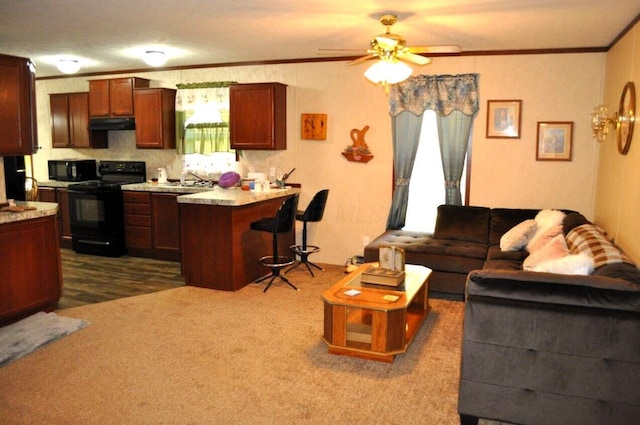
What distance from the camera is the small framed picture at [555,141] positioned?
5395 millimetres

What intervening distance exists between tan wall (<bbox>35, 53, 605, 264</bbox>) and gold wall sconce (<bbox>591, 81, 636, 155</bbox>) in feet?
2.46

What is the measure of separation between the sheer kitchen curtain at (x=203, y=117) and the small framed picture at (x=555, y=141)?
3.78m

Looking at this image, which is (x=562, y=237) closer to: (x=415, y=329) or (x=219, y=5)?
(x=415, y=329)

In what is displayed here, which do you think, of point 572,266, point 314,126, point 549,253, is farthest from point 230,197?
point 572,266

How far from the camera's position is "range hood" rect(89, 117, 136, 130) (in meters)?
7.00

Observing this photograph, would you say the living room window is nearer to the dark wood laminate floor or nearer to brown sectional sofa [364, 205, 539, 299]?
brown sectional sofa [364, 205, 539, 299]

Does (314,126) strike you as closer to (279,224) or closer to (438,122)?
(438,122)

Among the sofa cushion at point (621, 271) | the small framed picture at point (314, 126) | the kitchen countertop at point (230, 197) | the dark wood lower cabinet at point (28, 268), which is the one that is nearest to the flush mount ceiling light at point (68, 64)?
the kitchen countertop at point (230, 197)

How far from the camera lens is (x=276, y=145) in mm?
6281

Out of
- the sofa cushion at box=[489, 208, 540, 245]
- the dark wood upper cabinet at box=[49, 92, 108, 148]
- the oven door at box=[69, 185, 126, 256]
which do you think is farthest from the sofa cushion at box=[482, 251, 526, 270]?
the dark wood upper cabinet at box=[49, 92, 108, 148]

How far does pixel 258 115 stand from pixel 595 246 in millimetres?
4053

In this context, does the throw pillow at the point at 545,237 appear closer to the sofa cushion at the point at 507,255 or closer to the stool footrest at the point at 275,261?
the sofa cushion at the point at 507,255

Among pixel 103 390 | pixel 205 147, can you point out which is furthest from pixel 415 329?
pixel 205 147

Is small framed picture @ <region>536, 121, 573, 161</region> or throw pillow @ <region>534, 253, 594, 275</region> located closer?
throw pillow @ <region>534, 253, 594, 275</region>
